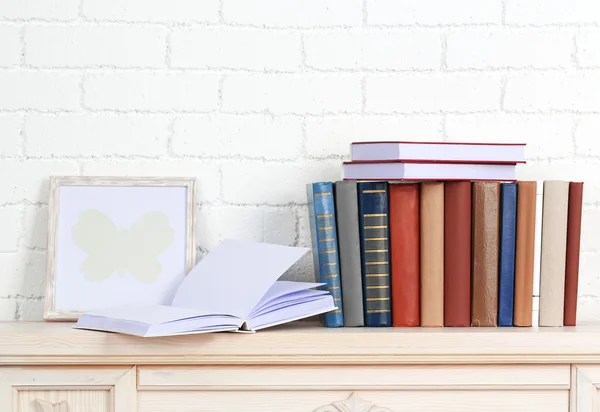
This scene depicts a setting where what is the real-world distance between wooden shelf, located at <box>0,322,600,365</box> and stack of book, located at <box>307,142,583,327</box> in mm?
98

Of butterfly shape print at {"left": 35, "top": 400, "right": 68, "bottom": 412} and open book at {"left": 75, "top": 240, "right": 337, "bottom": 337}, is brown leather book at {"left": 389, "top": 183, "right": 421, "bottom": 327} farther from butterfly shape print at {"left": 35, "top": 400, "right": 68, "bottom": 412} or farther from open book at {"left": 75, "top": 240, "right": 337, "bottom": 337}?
butterfly shape print at {"left": 35, "top": 400, "right": 68, "bottom": 412}

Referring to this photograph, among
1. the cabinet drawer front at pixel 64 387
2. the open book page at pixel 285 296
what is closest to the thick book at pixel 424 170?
the open book page at pixel 285 296

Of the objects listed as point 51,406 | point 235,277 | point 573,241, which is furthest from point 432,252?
point 51,406

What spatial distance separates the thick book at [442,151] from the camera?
1292 mm

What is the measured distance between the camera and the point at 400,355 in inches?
48.3

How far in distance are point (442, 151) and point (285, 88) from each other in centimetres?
39

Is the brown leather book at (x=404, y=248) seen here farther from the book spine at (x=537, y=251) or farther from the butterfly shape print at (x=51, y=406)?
the butterfly shape print at (x=51, y=406)

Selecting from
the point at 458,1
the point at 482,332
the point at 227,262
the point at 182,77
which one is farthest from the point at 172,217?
the point at 458,1

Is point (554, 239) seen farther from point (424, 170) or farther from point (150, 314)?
point (150, 314)

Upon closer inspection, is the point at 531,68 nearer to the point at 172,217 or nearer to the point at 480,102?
the point at 480,102

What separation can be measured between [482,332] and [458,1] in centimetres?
72

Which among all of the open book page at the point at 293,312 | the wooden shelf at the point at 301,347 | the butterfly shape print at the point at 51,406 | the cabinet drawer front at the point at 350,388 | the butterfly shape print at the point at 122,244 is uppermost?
the butterfly shape print at the point at 122,244

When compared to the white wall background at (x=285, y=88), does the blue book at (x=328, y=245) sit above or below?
below

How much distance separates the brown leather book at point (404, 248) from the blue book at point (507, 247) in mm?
157
